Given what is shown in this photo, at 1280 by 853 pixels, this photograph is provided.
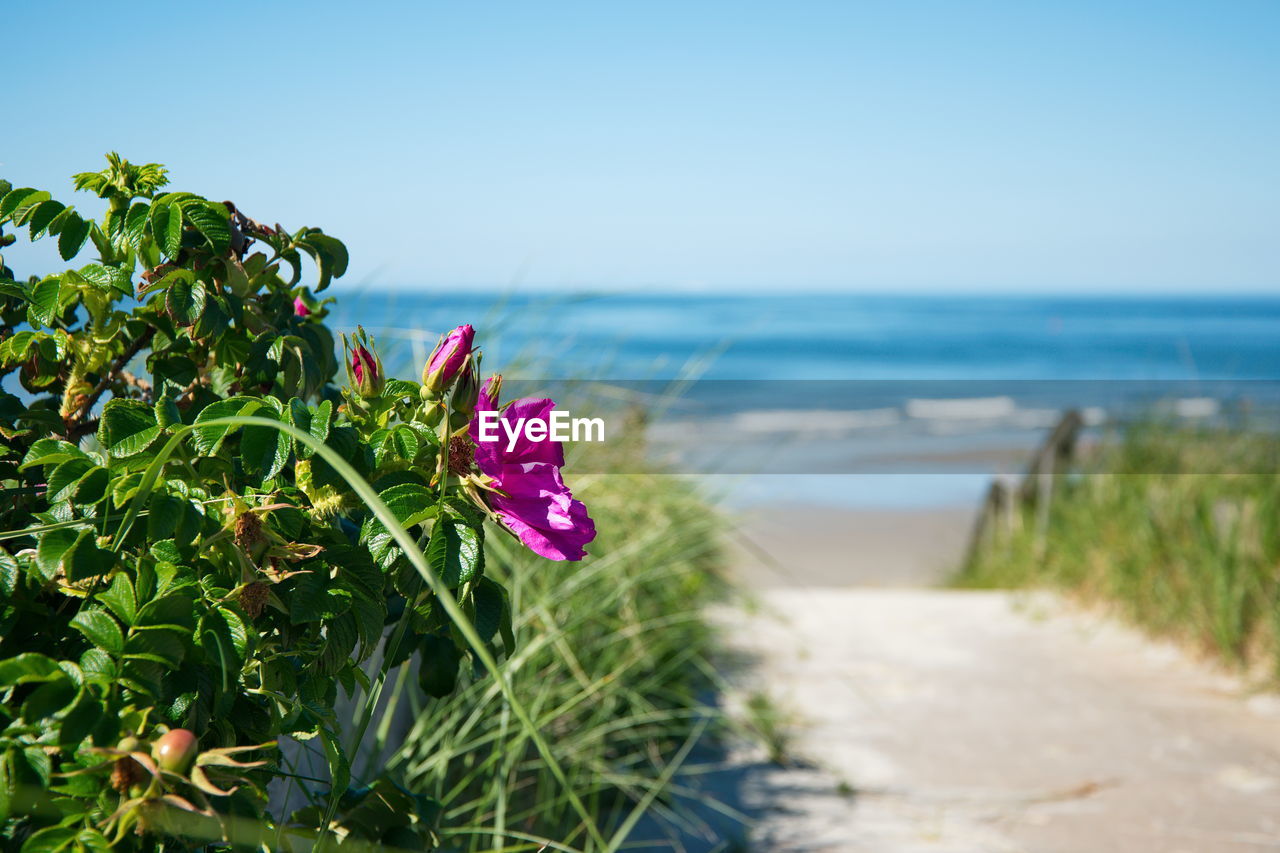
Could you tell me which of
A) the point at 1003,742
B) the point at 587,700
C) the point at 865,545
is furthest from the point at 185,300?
the point at 865,545

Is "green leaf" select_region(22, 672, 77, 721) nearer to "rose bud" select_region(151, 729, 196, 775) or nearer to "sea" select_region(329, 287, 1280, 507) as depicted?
"rose bud" select_region(151, 729, 196, 775)

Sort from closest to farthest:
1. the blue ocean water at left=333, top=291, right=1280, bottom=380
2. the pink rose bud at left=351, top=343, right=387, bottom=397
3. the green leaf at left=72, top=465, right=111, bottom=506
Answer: the green leaf at left=72, top=465, right=111, bottom=506 < the pink rose bud at left=351, top=343, right=387, bottom=397 < the blue ocean water at left=333, top=291, right=1280, bottom=380

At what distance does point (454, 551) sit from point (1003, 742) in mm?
2686

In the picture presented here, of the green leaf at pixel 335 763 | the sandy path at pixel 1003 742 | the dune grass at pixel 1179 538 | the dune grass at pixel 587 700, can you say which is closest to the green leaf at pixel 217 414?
the green leaf at pixel 335 763

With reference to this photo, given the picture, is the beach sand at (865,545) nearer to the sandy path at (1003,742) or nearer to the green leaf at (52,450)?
the sandy path at (1003,742)

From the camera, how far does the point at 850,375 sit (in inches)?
882

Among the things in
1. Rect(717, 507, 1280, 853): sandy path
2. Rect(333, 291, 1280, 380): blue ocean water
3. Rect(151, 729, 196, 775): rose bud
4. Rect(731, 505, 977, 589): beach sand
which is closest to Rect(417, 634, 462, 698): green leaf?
Rect(151, 729, 196, 775): rose bud

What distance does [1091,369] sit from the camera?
23109 mm

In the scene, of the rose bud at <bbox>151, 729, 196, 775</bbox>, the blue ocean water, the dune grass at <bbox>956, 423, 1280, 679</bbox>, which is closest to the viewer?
the rose bud at <bbox>151, 729, 196, 775</bbox>

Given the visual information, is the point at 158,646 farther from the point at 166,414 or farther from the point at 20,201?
the point at 20,201

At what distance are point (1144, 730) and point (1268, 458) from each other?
1491 millimetres

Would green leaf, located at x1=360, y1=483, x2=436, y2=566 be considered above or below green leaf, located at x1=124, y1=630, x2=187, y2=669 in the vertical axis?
above

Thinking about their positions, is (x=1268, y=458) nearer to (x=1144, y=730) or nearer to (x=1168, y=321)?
(x=1144, y=730)

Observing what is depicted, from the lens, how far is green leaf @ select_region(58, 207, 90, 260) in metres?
0.86
